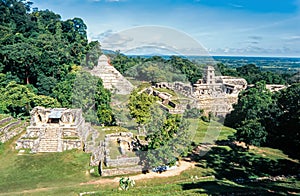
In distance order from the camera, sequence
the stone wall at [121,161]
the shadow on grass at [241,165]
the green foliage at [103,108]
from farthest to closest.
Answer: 1. the green foliage at [103,108]
2. the shadow on grass at [241,165]
3. the stone wall at [121,161]

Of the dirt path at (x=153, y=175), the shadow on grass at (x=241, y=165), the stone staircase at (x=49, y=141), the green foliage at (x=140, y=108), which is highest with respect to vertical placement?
the green foliage at (x=140, y=108)

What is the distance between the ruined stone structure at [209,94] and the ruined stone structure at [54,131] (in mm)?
14418

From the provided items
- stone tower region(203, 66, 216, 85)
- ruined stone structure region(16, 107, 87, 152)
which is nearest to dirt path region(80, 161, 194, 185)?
ruined stone structure region(16, 107, 87, 152)

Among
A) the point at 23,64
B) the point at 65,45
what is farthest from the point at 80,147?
the point at 65,45

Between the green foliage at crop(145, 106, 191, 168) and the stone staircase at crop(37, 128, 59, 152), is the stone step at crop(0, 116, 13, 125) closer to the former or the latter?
the stone staircase at crop(37, 128, 59, 152)

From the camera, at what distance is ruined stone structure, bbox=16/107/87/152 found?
1989 centimetres

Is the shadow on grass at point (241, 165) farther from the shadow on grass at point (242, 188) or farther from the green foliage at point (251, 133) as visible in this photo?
the shadow on grass at point (242, 188)

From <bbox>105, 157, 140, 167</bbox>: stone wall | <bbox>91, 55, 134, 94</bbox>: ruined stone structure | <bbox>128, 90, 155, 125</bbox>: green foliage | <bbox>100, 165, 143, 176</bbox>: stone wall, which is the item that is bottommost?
<bbox>100, 165, 143, 176</bbox>: stone wall

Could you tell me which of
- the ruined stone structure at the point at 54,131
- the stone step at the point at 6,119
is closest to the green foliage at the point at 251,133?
the ruined stone structure at the point at 54,131

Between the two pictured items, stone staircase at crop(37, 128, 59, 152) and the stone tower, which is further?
the stone tower

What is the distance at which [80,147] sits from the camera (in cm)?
2022

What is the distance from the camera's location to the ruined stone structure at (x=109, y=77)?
36031 millimetres

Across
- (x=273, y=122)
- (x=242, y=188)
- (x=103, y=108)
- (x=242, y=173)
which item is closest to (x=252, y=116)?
(x=273, y=122)

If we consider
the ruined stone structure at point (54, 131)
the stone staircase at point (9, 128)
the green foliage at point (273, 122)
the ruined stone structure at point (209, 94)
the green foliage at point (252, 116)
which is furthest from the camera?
the ruined stone structure at point (209, 94)
